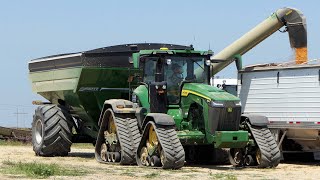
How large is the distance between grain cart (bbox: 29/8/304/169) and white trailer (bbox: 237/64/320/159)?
2231 millimetres

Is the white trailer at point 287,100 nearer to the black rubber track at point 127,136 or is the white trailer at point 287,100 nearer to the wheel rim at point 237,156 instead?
the wheel rim at point 237,156

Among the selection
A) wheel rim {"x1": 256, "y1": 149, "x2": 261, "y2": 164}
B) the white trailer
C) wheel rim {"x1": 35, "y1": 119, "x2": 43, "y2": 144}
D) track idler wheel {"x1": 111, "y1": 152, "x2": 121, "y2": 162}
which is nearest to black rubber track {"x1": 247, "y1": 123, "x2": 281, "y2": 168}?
wheel rim {"x1": 256, "y1": 149, "x2": 261, "y2": 164}

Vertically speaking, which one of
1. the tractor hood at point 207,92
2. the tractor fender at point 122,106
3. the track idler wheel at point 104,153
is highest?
the tractor hood at point 207,92

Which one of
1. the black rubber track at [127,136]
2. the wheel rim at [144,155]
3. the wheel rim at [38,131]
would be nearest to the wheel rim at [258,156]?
the wheel rim at [144,155]

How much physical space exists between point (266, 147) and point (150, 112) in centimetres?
302

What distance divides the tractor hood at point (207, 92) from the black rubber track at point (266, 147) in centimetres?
118

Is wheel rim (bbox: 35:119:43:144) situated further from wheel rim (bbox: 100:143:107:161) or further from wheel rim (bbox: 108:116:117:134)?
wheel rim (bbox: 108:116:117:134)

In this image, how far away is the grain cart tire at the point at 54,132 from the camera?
22.7 meters

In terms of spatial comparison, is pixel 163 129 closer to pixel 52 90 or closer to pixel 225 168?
pixel 225 168

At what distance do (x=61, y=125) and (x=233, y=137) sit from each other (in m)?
6.88

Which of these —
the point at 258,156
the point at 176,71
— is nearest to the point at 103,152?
the point at 176,71

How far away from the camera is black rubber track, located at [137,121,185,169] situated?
17.3 meters

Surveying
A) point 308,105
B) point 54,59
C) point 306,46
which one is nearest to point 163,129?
point 308,105

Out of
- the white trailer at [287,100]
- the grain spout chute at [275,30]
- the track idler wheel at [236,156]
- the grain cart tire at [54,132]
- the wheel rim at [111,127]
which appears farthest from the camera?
the grain spout chute at [275,30]
